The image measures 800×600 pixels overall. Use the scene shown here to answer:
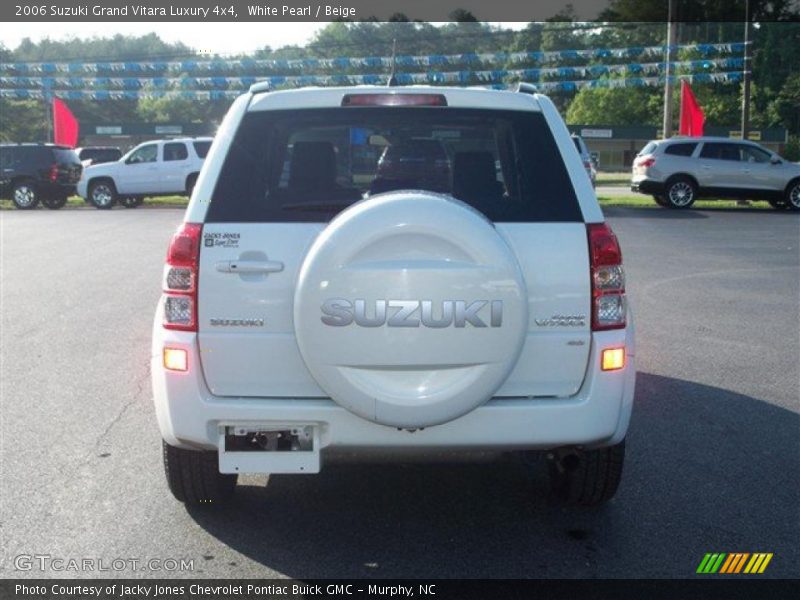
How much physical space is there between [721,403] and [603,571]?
3.02 metres

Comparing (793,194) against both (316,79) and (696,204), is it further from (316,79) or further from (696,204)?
(316,79)

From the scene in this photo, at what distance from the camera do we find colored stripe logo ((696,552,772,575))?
3.95 metres

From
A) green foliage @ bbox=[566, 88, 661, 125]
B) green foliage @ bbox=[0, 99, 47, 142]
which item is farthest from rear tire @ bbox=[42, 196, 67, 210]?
green foliage @ bbox=[566, 88, 661, 125]

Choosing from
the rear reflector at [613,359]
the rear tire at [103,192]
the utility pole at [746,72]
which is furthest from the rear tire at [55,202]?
the rear reflector at [613,359]

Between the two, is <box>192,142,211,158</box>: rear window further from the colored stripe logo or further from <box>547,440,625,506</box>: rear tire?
the colored stripe logo

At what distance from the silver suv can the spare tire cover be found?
873 inches

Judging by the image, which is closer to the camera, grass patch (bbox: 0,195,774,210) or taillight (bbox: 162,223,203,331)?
taillight (bbox: 162,223,203,331)

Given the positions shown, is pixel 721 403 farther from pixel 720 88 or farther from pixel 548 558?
pixel 720 88

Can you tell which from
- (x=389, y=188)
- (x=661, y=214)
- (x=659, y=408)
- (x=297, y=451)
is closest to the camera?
(x=297, y=451)

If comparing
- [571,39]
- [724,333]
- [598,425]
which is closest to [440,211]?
[598,425]

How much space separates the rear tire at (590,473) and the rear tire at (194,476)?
153 cm

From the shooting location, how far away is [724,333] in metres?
9.02

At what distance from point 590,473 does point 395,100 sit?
189 cm

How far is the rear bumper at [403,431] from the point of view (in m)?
3.79
